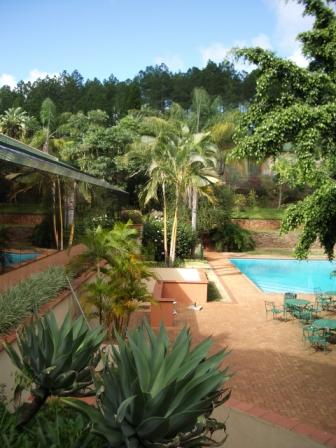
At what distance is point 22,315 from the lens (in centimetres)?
581

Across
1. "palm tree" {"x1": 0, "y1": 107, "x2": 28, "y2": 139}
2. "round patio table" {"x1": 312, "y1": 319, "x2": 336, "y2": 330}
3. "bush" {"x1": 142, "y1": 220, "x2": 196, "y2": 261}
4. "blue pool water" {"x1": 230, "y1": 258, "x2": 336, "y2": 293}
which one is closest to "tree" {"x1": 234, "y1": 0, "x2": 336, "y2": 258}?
"round patio table" {"x1": 312, "y1": 319, "x2": 336, "y2": 330}

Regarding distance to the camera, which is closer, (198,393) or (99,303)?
(198,393)

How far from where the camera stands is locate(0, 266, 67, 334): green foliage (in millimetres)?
5548

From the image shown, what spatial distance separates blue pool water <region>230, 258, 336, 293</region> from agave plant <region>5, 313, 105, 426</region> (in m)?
15.6

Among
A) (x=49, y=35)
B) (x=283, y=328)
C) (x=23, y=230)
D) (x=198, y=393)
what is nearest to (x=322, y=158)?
(x=283, y=328)

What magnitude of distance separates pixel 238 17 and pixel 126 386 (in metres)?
11.6

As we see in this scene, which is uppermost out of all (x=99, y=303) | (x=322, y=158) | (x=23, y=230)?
(x=322, y=158)

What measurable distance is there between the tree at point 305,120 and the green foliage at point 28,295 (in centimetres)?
465

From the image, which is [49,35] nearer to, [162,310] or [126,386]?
[162,310]

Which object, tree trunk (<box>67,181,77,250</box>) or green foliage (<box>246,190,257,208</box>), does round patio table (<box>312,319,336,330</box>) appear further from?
green foliage (<box>246,190,257,208</box>)

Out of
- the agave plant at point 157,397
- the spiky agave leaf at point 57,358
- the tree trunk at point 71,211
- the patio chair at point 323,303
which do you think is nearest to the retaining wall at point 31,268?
the tree trunk at point 71,211

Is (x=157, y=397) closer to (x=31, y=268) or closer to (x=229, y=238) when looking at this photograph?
(x=31, y=268)

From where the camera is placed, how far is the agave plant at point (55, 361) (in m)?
3.56

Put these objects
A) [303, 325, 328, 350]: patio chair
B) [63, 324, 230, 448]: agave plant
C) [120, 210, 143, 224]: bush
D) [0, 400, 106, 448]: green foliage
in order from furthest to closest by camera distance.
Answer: [120, 210, 143, 224]: bush
[303, 325, 328, 350]: patio chair
[0, 400, 106, 448]: green foliage
[63, 324, 230, 448]: agave plant
